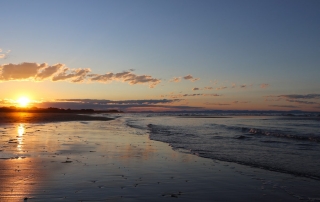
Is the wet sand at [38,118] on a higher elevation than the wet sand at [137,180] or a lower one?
lower

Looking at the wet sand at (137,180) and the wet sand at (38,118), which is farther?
the wet sand at (38,118)

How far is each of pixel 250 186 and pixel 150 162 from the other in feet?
18.4

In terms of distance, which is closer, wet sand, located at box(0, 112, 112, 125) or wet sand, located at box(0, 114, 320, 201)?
wet sand, located at box(0, 114, 320, 201)

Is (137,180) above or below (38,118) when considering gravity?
above

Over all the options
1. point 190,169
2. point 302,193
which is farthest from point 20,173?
point 302,193

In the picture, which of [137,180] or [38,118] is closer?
[137,180]

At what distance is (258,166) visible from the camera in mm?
14336

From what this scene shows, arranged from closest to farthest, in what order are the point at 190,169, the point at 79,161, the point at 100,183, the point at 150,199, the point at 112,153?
1. the point at 150,199
2. the point at 100,183
3. the point at 190,169
4. the point at 79,161
5. the point at 112,153

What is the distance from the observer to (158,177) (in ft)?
37.3

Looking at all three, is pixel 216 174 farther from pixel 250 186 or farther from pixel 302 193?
pixel 302 193

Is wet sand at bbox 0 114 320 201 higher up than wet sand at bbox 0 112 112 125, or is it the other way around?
wet sand at bbox 0 114 320 201

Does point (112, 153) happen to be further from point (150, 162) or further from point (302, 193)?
point (302, 193)

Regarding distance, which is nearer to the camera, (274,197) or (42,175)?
(274,197)

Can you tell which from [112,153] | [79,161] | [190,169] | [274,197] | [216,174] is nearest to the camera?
[274,197]
